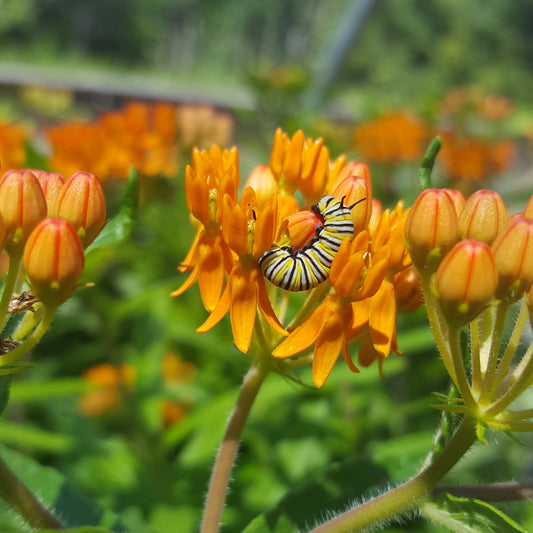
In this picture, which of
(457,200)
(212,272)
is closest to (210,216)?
(212,272)

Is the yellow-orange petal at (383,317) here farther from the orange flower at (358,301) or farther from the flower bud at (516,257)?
the flower bud at (516,257)

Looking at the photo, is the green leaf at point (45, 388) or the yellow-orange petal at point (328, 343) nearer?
the yellow-orange petal at point (328, 343)

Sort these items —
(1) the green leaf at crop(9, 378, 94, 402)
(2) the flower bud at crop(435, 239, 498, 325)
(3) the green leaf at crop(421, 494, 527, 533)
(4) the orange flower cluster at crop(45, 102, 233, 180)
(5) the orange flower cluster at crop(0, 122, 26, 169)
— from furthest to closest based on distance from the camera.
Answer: (4) the orange flower cluster at crop(45, 102, 233, 180)
(1) the green leaf at crop(9, 378, 94, 402)
(5) the orange flower cluster at crop(0, 122, 26, 169)
(3) the green leaf at crop(421, 494, 527, 533)
(2) the flower bud at crop(435, 239, 498, 325)

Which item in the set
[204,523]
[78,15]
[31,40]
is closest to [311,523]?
[204,523]

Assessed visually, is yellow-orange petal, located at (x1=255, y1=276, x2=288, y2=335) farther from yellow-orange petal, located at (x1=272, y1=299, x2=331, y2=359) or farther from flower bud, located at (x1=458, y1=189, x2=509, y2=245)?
flower bud, located at (x1=458, y1=189, x2=509, y2=245)

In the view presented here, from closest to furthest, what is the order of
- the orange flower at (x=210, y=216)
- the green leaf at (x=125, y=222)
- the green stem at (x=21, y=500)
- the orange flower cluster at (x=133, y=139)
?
the green stem at (x=21, y=500) → the orange flower at (x=210, y=216) → the green leaf at (x=125, y=222) → the orange flower cluster at (x=133, y=139)

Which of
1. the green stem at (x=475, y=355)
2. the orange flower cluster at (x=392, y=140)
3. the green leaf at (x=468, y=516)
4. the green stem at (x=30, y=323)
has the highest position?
the orange flower cluster at (x=392, y=140)

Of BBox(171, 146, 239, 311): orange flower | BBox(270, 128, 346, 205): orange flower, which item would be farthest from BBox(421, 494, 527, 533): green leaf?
BBox(270, 128, 346, 205): orange flower

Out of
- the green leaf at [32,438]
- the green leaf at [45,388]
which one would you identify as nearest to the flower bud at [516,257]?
the green leaf at [45,388]
